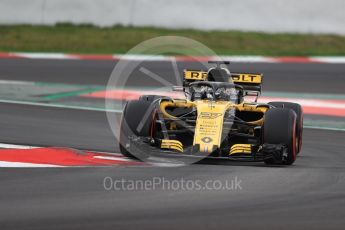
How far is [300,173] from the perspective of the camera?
10.2 m

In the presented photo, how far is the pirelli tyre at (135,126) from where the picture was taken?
433 inches

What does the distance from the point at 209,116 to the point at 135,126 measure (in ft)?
2.95

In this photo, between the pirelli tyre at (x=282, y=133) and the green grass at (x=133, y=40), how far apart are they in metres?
→ 13.0

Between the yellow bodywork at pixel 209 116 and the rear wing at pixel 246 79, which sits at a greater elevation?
the rear wing at pixel 246 79

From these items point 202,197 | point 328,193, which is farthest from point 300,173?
point 202,197

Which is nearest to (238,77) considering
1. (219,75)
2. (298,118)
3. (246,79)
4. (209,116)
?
(246,79)

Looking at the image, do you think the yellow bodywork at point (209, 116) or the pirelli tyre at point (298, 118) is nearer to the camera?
A: the yellow bodywork at point (209, 116)

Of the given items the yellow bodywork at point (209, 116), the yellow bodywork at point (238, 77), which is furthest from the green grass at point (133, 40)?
the yellow bodywork at point (209, 116)

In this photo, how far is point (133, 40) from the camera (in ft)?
83.1

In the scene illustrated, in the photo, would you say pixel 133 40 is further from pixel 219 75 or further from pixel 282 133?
pixel 282 133

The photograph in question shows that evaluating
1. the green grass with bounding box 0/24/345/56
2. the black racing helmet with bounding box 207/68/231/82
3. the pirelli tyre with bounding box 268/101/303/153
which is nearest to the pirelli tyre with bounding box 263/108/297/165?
the pirelli tyre with bounding box 268/101/303/153

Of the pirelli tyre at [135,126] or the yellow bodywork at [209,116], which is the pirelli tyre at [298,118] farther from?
the pirelli tyre at [135,126]

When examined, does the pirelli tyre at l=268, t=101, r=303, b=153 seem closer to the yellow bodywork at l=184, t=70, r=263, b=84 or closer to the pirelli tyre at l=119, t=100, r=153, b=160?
the yellow bodywork at l=184, t=70, r=263, b=84

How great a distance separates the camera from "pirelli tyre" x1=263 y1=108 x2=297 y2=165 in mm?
10766
